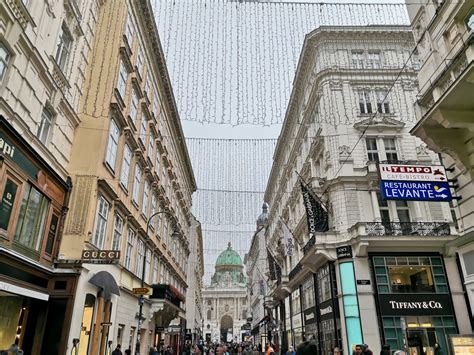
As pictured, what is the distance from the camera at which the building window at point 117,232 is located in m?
20.0

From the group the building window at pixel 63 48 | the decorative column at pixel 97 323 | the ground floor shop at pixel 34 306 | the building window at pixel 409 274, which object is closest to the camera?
the ground floor shop at pixel 34 306

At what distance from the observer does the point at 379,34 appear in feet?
97.3

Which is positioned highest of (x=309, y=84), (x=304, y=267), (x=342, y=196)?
(x=309, y=84)

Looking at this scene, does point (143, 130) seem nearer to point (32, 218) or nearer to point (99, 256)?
point (99, 256)

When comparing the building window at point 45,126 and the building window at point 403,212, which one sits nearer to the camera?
the building window at point 45,126

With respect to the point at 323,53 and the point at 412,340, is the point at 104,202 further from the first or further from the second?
the point at 323,53

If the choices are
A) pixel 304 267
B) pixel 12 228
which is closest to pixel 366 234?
pixel 304 267

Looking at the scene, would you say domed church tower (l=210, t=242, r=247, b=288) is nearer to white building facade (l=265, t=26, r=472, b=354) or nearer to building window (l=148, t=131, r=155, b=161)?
white building facade (l=265, t=26, r=472, b=354)

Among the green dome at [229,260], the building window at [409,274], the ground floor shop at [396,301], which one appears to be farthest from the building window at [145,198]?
the green dome at [229,260]

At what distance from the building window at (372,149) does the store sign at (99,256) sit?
18458mm

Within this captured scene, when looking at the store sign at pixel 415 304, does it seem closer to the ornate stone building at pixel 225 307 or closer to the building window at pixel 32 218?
the building window at pixel 32 218

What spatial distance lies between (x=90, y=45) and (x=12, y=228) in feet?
36.5

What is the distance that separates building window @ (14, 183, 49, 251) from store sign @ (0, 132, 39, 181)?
523 mm

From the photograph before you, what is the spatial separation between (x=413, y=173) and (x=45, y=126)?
14126mm
